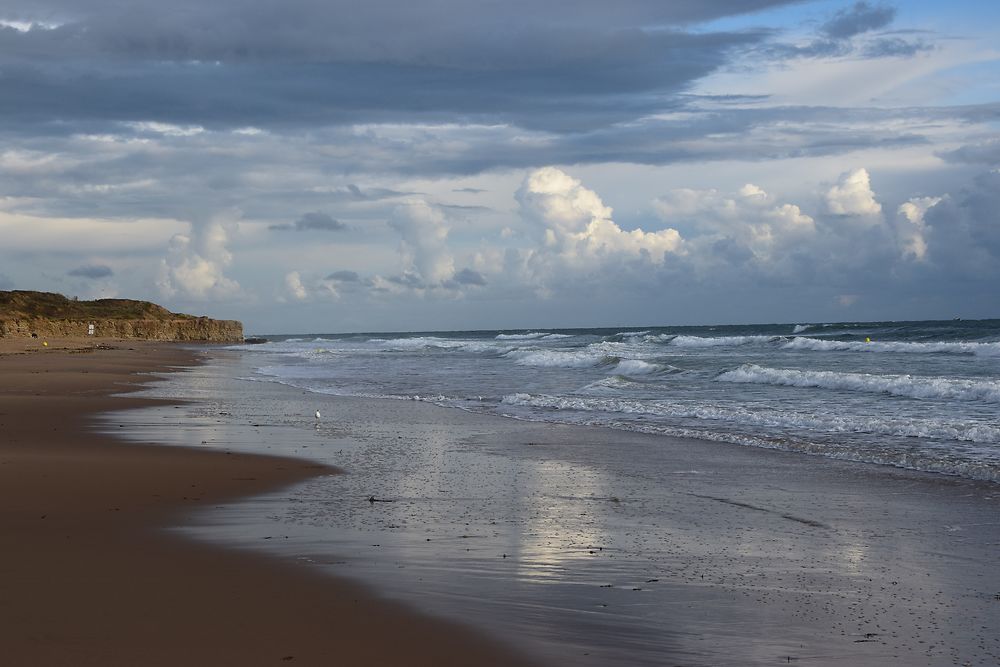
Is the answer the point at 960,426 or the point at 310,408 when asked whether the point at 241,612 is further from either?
the point at 310,408

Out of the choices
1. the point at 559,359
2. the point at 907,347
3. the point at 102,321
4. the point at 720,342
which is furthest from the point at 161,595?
the point at 102,321

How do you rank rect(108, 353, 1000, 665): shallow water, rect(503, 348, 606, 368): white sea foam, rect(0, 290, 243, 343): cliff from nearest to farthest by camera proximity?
rect(108, 353, 1000, 665): shallow water
rect(503, 348, 606, 368): white sea foam
rect(0, 290, 243, 343): cliff

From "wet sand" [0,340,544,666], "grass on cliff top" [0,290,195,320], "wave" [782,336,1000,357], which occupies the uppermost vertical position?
"grass on cliff top" [0,290,195,320]

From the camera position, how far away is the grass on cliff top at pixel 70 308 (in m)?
83.6

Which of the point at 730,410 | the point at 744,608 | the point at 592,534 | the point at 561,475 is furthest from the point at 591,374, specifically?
the point at 744,608

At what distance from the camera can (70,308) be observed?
302 feet

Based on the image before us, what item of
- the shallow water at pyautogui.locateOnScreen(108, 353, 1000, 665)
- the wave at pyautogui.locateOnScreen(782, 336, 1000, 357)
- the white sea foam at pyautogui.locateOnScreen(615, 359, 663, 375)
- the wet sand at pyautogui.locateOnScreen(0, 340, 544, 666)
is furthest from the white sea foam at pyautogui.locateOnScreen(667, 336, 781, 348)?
the wet sand at pyautogui.locateOnScreen(0, 340, 544, 666)

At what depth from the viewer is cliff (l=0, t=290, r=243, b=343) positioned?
7294 cm

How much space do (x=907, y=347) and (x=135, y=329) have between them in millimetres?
71083

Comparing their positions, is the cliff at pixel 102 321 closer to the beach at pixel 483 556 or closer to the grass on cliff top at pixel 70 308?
the grass on cliff top at pixel 70 308

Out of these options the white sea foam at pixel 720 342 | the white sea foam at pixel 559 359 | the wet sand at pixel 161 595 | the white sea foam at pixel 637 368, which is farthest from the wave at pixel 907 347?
the wet sand at pixel 161 595

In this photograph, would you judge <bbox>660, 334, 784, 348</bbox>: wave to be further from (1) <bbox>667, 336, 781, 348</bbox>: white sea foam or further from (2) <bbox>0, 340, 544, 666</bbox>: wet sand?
(2) <bbox>0, 340, 544, 666</bbox>: wet sand

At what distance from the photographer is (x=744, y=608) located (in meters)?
5.68

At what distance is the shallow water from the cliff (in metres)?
65.0
